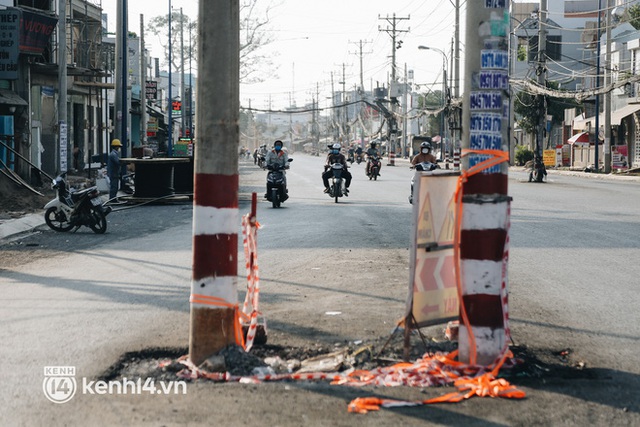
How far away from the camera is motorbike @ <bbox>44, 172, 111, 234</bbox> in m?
17.2

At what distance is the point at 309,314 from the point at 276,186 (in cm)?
1507

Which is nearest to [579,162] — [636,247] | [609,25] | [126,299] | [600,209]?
[609,25]

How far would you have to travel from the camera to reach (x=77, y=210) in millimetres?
17188

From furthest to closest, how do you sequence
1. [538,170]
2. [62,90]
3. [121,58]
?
[538,170] < [121,58] < [62,90]

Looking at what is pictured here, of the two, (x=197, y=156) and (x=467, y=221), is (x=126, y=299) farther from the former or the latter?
(x=467, y=221)

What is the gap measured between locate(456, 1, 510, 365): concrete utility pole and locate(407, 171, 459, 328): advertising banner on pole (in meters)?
0.29

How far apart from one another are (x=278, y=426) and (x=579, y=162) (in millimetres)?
61842

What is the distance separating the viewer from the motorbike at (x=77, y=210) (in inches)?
675

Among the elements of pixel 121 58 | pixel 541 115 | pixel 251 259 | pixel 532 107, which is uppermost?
pixel 532 107

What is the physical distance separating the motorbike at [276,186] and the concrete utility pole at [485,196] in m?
17.0

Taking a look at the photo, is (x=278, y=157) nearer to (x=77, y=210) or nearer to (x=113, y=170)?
(x=113, y=170)

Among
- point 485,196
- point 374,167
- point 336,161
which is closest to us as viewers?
point 485,196

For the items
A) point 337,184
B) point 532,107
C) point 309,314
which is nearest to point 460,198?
point 309,314

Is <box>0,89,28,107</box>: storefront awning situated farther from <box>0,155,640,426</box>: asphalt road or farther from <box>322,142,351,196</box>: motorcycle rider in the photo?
<box>0,155,640,426</box>: asphalt road
